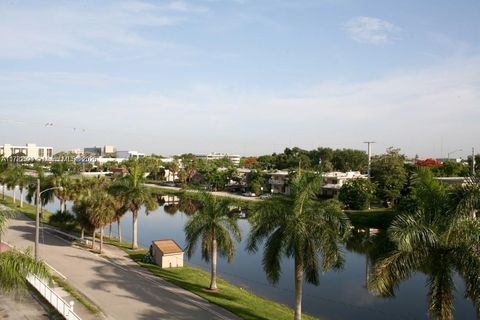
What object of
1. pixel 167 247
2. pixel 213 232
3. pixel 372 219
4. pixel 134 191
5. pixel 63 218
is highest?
pixel 134 191

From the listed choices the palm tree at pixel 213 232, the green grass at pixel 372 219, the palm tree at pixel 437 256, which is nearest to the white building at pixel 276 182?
the green grass at pixel 372 219

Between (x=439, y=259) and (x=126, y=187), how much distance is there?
27.4 metres

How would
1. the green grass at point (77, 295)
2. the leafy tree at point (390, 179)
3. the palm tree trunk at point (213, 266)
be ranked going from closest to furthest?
the green grass at point (77, 295)
the palm tree trunk at point (213, 266)
the leafy tree at point (390, 179)

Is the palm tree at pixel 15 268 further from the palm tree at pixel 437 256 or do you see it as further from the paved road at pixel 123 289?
the palm tree at pixel 437 256

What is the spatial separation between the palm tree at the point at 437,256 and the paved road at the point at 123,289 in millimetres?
9291

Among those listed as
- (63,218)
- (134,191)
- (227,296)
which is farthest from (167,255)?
(63,218)

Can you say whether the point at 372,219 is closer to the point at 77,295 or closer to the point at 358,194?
the point at 358,194

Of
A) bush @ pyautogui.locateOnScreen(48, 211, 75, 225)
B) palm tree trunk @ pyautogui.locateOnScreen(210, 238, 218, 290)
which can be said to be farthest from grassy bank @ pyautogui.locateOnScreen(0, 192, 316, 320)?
bush @ pyautogui.locateOnScreen(48, 211, 75, 225)

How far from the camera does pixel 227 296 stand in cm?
2466

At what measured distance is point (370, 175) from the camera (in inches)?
3201

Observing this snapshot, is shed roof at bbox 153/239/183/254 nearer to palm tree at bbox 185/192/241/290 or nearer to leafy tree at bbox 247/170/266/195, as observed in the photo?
palm tree at bbox 185/192/241/290

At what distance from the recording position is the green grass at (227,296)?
2225 centimetres

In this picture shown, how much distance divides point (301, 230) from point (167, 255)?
14615mm

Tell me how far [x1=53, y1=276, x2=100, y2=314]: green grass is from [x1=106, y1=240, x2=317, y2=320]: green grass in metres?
5.55
